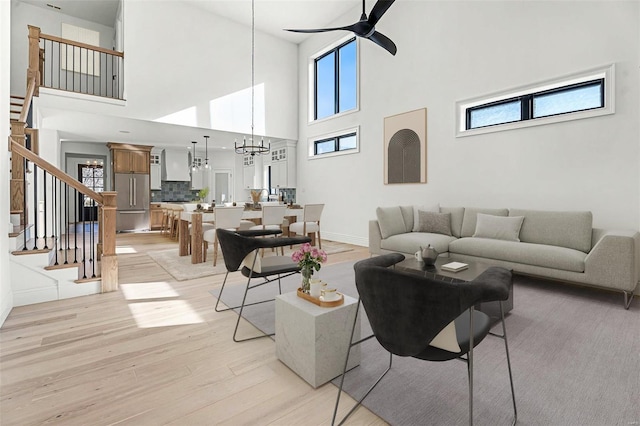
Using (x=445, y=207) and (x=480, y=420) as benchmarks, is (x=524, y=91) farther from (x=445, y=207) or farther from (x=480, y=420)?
(x=480, y=420)

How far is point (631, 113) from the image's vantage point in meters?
3.52

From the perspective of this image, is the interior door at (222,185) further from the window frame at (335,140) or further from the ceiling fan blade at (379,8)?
the ceiling fan blade at (379,8)

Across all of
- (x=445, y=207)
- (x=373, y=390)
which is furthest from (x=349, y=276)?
(x=373, y=390)

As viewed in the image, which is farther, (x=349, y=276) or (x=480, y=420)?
(x=349, y=276)

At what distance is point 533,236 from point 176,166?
997cm

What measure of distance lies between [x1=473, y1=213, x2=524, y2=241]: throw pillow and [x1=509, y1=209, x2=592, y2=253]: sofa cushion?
0.11 metres

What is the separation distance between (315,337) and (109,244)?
9.37ft

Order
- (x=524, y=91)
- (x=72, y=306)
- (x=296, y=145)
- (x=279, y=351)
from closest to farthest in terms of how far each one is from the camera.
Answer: (x=279, y=351)
(x=72, y=306)
(x=524, y=91)
(x=296, y=145)

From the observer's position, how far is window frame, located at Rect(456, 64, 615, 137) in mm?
3670

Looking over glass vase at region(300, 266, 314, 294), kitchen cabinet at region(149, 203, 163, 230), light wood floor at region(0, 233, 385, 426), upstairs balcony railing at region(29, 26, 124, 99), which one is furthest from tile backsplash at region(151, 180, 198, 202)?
glass vase at region(300, 266, 314, 294)

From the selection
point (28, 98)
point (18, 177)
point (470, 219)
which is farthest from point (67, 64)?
point (470, 219)

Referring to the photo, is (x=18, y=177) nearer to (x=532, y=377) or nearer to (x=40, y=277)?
(x=40, y=277)

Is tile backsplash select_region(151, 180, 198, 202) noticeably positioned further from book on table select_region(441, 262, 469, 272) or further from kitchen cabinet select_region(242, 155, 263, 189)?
book on table select_region(441, 262, 469, 272)

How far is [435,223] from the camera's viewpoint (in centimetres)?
477
